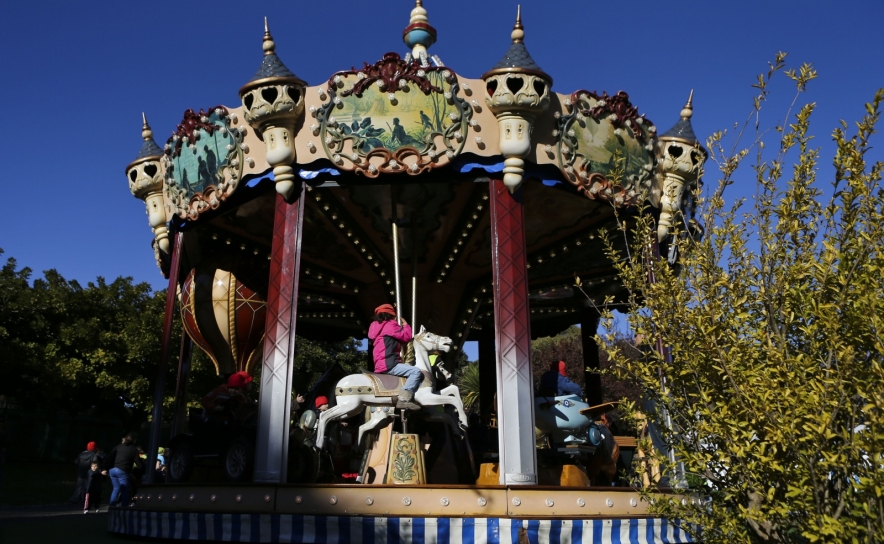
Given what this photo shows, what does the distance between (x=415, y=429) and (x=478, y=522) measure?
7.30ft

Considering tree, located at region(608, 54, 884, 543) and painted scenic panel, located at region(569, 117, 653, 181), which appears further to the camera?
painted scenic panel, located at region(569, 117, 653, 181)

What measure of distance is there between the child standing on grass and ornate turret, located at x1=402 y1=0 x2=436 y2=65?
31.3 feet

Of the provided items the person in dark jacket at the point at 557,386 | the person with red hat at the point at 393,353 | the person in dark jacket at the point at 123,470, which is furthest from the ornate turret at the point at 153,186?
the person in dark jacket at the point at 557,386

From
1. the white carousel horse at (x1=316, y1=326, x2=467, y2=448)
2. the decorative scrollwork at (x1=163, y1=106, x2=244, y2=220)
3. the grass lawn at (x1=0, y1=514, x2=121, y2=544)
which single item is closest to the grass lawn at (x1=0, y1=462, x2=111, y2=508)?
the grass lawn at (x1=0, y1=514, x2=121, y2=544)

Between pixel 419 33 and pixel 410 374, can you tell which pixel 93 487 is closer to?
pixel 410 374

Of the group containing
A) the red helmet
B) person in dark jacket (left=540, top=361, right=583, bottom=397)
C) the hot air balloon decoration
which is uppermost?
the hot air balloon decoration

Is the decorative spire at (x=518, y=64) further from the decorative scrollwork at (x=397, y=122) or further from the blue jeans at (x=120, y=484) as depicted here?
the blue jeans at (x=120, y=484)

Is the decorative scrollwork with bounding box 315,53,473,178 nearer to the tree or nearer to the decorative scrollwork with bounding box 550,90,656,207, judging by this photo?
the decorative scrollwork with bounding box 550,90,656,207

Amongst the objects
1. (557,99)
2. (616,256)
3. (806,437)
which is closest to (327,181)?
(557,99)

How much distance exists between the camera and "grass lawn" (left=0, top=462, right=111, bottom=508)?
1833cm

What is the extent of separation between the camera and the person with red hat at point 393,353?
389 inches

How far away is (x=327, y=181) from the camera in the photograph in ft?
35.2

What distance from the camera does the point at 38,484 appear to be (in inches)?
878

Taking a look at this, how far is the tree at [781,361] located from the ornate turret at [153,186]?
29.8 feet
